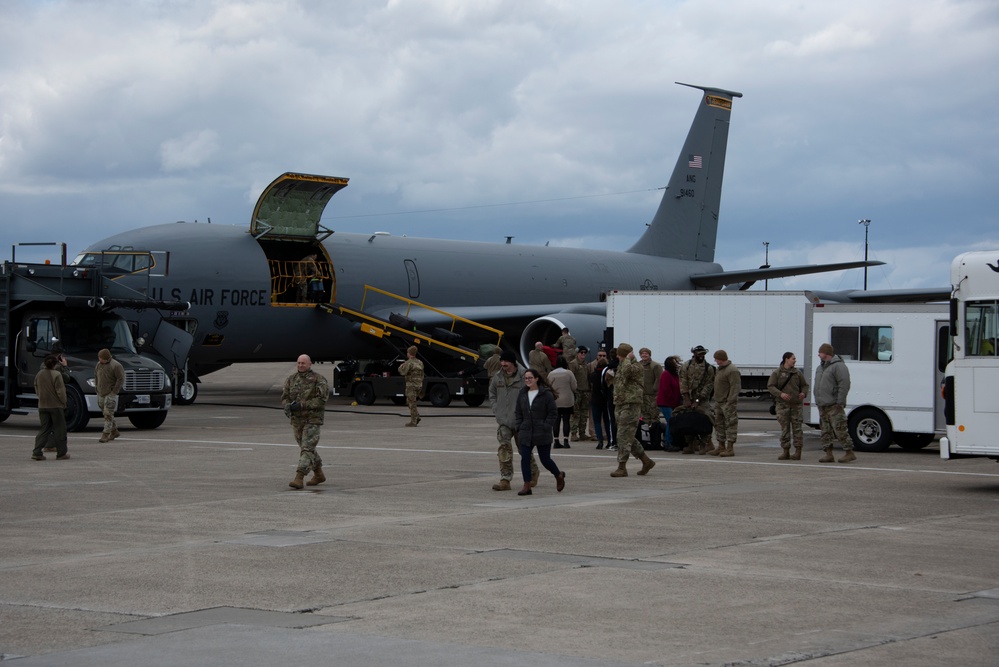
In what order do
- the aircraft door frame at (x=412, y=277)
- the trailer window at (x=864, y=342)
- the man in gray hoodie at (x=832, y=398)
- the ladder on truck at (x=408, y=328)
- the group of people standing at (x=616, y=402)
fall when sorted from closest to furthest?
the group of people standing at (x=616, y=402)
the man in gray hoodie at (x=832, y=398)
the trailer window at (x=864, y=342)
the ladder on truck at (x=408, y=328)
the aircraft door frame at (x=412, y=277)

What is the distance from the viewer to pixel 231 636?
7059 mm

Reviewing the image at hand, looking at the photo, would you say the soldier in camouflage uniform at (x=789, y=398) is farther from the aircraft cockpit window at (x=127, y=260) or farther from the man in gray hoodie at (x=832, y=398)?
the aircraft cockpit window at (x=127, y=260)

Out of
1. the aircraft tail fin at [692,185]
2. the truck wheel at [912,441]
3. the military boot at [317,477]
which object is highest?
the aircraft tail fin at [692,185]

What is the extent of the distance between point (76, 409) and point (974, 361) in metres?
15.7

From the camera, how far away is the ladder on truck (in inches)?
1313

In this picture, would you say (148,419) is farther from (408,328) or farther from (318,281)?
(408,328)

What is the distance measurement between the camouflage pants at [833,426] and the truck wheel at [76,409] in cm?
1312

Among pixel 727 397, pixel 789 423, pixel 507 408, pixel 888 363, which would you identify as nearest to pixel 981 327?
pixel 789 423

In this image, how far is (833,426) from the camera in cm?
1841

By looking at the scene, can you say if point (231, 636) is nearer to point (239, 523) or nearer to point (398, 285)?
point (239, 523)

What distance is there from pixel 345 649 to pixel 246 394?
33.9 meters

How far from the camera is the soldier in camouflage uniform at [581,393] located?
2228cm

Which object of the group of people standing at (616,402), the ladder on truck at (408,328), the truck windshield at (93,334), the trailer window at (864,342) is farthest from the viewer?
the ladder on truck at (408,328)

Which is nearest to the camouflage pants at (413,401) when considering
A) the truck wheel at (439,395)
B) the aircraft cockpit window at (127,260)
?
the truck wheel at (439,395)
